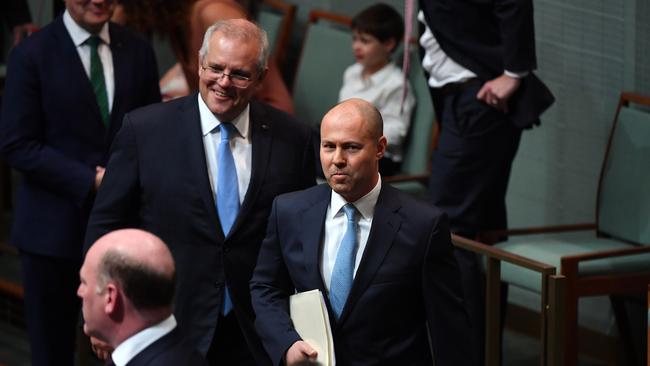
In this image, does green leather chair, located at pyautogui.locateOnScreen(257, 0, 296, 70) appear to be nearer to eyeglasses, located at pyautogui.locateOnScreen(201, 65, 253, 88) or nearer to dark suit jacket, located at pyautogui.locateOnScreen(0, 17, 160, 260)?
dark suit jacket, located at pyautogui.locateOnScreen(0, 17, 160, 260)

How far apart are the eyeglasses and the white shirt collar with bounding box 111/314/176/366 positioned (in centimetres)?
116

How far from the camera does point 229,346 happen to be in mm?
4539

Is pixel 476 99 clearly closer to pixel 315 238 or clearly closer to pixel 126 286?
pixel 315 238

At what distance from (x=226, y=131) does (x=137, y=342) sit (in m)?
1.28

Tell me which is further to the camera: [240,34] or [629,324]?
[629,324]

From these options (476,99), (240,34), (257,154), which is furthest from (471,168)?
(240,34)

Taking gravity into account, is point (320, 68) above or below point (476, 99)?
below

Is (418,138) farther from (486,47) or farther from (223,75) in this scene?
(223,75)

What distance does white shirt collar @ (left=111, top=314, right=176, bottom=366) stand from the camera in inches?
130

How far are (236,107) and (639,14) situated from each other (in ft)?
7.68

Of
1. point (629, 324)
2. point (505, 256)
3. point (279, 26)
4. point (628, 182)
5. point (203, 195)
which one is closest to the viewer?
point (203, 195)

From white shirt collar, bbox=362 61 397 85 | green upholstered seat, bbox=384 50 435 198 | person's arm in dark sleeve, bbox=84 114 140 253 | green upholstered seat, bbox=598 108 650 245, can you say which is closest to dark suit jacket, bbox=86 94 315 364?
person's arm in dark sleeve, bbox=84 114 140 253

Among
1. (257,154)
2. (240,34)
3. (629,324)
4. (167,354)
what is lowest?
(629,324)

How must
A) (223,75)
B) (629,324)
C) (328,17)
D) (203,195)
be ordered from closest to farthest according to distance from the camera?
(223,75) < (203,195) < (629,324) < (328,17)
